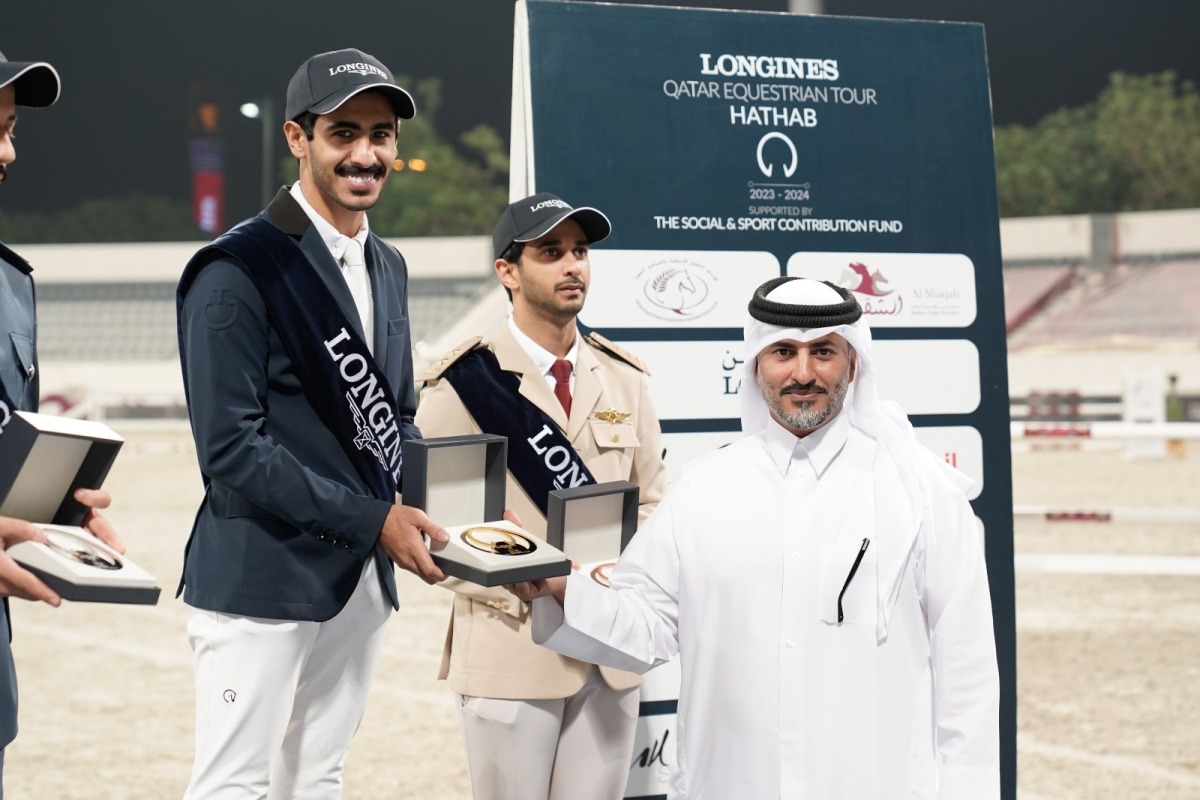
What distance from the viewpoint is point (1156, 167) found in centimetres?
4988

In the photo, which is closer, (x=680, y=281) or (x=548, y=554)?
(x=548, y=554)

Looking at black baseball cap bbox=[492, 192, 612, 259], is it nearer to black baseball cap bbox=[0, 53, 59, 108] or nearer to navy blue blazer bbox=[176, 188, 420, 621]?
navy blue blazer bbox=[176, 188, 420, 621]

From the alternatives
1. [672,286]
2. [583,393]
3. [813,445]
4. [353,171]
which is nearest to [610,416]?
[583,393]

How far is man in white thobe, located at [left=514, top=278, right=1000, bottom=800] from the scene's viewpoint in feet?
7.94

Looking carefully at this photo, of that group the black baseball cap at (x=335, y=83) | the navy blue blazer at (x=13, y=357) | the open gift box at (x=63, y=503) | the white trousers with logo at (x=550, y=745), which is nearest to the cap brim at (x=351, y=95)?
the black baseball cap at (x=335, y=83)

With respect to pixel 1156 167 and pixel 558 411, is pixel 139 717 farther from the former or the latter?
pixel 1156 167

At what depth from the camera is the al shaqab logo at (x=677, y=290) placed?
4.30 m

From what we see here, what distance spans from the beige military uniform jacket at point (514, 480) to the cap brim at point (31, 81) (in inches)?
43.4

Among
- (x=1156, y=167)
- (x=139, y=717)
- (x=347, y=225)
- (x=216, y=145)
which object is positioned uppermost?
(x=216, y=145)

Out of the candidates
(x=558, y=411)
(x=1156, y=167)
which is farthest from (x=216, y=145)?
(x=558, y=411)

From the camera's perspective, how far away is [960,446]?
4.68m

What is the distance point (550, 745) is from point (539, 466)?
0.68 m

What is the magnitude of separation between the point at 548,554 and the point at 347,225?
36.7 inches

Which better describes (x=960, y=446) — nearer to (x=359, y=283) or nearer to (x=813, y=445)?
(x=813, y=445)
